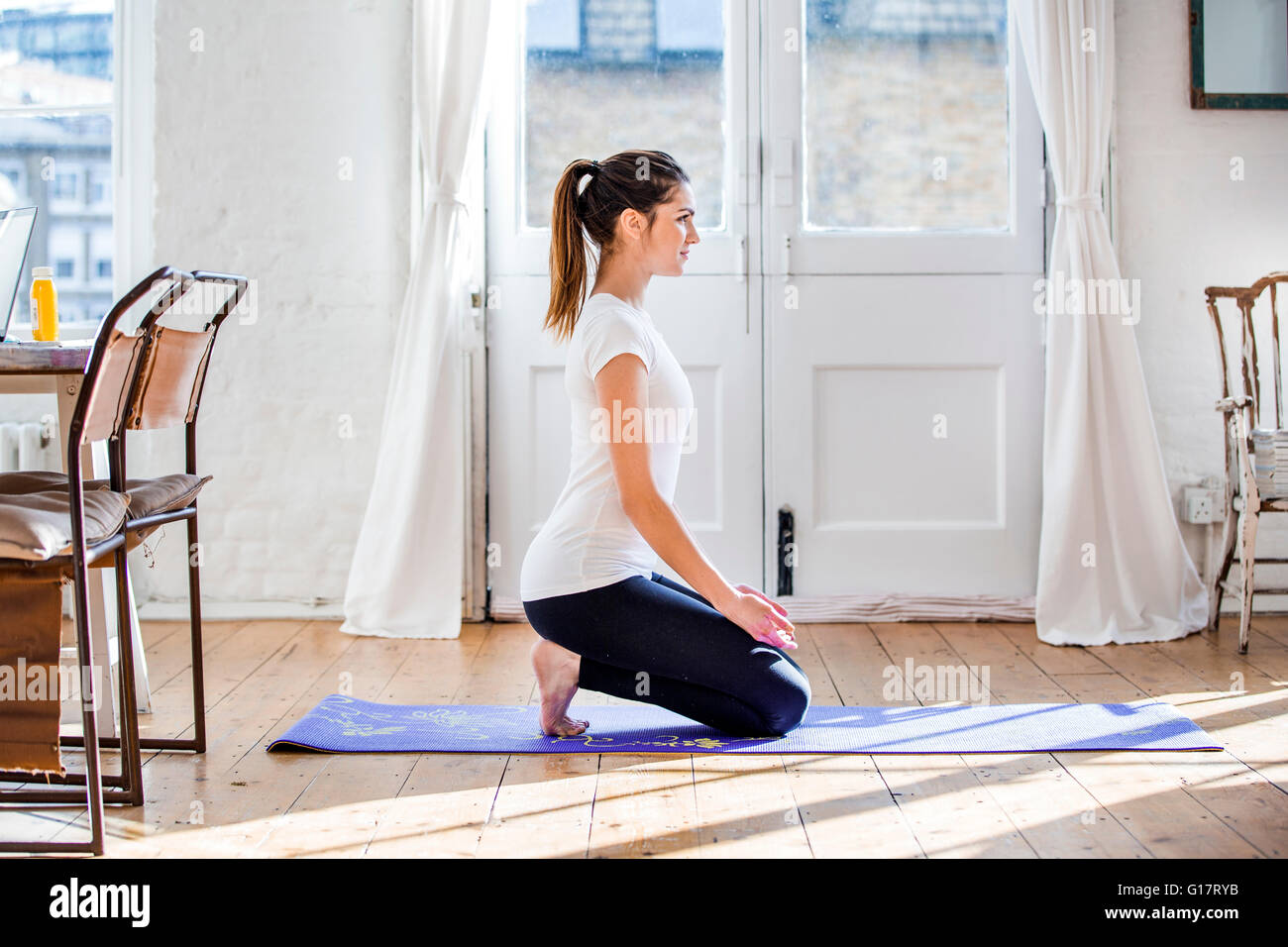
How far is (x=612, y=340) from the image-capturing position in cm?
209

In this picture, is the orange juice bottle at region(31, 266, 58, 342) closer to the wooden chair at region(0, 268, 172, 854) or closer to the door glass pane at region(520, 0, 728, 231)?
the wooden chair at region(0, 268, 172, 854)

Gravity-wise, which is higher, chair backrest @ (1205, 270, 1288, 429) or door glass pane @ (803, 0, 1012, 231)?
door glass pane @ (803, 0, 1012, 231)

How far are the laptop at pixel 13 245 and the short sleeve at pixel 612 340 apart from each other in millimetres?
1223

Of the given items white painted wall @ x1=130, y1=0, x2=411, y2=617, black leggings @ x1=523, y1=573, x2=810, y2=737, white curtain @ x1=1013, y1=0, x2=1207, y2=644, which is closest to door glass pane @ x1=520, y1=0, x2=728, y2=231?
white painted wall @ x1=130, y1=0, x2=411, y2=617

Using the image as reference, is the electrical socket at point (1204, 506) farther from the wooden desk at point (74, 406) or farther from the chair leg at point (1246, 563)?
the wooden desk at point (74, 406)

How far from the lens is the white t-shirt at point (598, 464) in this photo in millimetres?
2121

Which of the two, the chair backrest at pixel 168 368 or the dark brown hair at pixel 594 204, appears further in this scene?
the dark brown hair at pixel 594 204

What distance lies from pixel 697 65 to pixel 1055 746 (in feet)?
7.13

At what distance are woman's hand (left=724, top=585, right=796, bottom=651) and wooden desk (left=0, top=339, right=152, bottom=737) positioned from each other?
0.99 metres

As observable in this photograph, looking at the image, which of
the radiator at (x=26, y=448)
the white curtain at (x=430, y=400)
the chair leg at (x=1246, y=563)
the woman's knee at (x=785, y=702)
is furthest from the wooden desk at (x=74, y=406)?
the chair leg at (x=1246, y=563)

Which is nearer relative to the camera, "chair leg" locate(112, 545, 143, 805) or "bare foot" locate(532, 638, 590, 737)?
"chair leg" locate(112, 545, 143, 805)

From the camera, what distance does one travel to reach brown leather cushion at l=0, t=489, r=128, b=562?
165 cm

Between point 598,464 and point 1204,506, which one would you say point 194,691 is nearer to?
point 598,464
